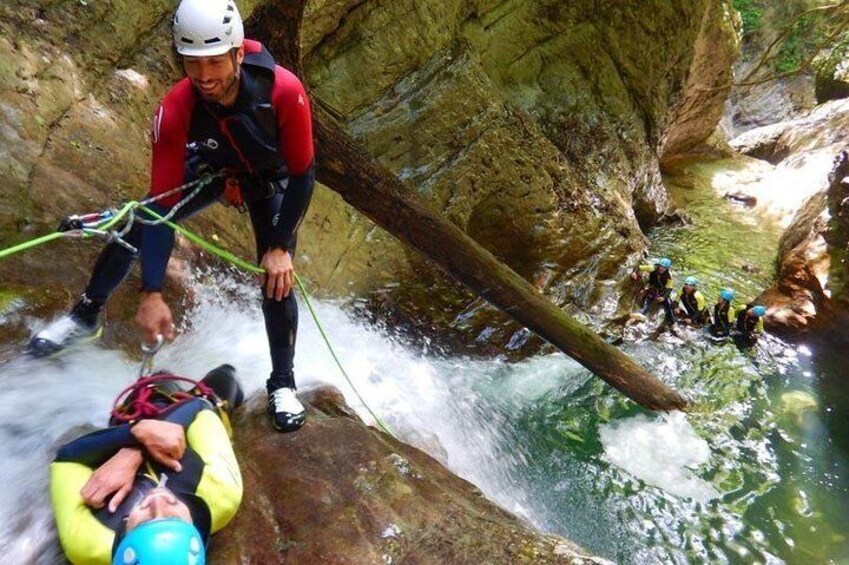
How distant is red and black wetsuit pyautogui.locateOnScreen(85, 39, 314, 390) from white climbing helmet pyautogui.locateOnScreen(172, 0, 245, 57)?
0.22 meters

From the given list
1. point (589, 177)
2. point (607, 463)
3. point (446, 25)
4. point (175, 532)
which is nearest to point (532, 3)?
point (446, 25)

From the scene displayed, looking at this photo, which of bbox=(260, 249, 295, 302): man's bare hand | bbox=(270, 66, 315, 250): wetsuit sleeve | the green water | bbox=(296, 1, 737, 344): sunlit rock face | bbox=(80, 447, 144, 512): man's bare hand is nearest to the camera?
bbox=(80, 447, 144, 512): man's bare hand

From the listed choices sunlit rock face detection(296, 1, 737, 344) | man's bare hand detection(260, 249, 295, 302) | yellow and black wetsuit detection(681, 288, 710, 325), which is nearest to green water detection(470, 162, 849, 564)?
yellow and black wetsuit detection(681, 288, 710, 325)

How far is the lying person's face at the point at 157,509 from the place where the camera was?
2254 mm

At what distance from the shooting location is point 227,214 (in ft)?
17.6

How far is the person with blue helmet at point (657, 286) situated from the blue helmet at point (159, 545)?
723 centimetres

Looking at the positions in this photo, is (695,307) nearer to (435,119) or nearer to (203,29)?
(435,119)

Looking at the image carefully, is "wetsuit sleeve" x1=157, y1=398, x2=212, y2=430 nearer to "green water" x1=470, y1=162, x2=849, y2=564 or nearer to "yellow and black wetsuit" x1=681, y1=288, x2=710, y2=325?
"green water" x1=470, y1=162, x2=849, y2=564

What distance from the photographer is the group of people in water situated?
27.4ft

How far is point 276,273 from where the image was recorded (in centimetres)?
301

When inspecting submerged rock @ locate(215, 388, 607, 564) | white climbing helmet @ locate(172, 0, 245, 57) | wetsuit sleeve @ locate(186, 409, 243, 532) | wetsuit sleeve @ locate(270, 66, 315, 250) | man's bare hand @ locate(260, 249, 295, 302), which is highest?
white climbing helmet @ locate(172, 0, 245, 57)

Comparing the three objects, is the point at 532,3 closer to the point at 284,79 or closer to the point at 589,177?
the point at 589,177

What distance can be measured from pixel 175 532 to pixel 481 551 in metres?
1.37

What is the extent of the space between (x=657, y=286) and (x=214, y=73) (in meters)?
7.23
